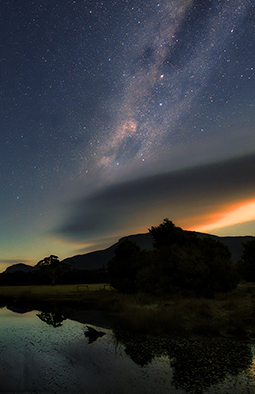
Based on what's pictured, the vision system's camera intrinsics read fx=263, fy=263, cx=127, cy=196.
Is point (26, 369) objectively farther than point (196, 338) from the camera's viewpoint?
No

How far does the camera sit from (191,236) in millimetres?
42312

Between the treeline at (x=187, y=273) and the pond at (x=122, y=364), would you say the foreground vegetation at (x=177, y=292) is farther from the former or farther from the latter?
the pond at (x=122, y=364)

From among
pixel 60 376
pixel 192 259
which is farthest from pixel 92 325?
pixel 192 259

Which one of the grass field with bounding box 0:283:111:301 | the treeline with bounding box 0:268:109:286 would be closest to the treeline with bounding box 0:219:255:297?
the grass field with bounding box 0:283:111:301

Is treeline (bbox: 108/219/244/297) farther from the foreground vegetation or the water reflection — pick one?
the water reflection

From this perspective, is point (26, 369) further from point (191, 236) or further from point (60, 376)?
point (191, 236)

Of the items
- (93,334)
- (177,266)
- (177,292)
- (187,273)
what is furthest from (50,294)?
(93,334)

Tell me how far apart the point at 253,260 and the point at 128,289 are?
104ft

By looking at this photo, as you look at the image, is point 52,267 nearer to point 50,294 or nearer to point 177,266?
point 50,294

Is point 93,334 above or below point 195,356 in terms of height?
above

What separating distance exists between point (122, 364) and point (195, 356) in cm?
312

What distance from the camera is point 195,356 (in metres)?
11.1

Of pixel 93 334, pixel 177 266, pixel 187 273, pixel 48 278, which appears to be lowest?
pixel 93 334

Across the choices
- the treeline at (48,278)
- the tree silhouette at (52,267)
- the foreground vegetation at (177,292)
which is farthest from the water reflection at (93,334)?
the tree silhouette at (52,267)
